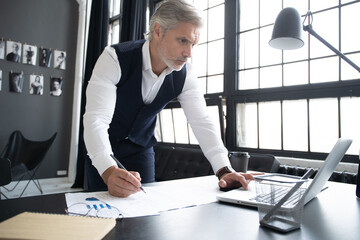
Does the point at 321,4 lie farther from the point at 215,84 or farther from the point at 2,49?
the point at 2,49

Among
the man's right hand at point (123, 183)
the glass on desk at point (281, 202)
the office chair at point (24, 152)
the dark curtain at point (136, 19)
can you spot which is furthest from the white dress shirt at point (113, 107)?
the office chair at point (24, 152)

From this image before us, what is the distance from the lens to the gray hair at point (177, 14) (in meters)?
1.18

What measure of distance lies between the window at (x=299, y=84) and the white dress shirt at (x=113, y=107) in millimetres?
1348

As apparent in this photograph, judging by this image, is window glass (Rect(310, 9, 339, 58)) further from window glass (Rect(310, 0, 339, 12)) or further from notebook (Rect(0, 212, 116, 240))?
notebook (Rect(0, 212, 116, 240))

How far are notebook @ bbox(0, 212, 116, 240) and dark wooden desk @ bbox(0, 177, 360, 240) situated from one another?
31 millimetres

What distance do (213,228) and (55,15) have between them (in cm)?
522

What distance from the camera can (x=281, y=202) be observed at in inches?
25.8

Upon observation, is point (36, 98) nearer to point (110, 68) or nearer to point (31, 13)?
point (31, 13)

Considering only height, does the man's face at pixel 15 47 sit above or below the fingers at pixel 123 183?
above

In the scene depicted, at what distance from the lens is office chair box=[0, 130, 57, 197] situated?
12.3 ft

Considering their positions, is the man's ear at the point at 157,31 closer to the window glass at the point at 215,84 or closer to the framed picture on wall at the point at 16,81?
the window glass at the point at 215,84

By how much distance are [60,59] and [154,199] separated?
15.2 ft

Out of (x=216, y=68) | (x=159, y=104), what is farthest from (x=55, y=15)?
(x=159, y=104)

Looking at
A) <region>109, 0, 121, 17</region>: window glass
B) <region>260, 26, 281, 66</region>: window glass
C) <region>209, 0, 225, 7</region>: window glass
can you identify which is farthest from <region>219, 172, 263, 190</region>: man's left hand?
<region>109, 0, 121, 17</region>: window glass
